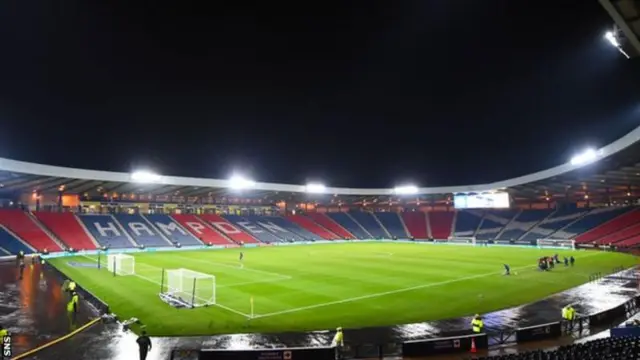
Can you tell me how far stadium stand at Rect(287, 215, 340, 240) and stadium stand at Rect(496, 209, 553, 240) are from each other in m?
32.4

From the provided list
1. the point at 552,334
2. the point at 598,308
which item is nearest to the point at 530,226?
the point at 598,308

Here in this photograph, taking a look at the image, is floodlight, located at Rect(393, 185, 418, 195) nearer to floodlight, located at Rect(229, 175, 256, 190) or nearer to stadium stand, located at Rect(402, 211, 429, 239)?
stadium stand, located at Rect(402, 211, 429, 239)

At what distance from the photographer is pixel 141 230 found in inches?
2635

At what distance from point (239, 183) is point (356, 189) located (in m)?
27.2

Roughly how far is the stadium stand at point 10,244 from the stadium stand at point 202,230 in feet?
78.4

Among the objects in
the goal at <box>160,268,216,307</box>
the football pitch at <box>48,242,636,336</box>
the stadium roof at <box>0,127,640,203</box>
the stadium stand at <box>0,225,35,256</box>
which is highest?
the stadium roof at <box>0,127,640,203</box>

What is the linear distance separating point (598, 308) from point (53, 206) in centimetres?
7279

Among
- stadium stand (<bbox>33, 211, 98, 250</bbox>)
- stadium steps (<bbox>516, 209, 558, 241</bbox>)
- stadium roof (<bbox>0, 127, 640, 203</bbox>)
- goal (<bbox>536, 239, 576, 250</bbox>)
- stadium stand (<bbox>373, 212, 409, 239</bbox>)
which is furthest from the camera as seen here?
stadium stand (<bbox>373, 212, 409, 239</bbox>)

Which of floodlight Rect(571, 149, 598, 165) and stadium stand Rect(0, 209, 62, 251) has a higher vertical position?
floodlight Rect(571, 149, 598, 165)

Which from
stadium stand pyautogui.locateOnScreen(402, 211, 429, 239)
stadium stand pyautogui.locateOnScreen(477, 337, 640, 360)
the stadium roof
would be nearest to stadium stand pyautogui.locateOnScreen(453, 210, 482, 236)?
the stadium roof

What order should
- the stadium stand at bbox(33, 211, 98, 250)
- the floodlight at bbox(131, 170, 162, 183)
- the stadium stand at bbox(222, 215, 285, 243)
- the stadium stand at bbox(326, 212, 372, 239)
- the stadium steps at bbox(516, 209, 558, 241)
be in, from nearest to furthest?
the stadium stand at bbox(33, 211, 98, 250) < the floodlight at bbox(131, 170, 162, 183) < the stadium steps at bbox(516, 209, 558, 241) < the stadium stand at bbox(222, 215, 285, 243) < the stadium stand at bbox(326, 212, 372, 239)

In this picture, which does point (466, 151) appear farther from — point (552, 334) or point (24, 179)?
point (24, 179)

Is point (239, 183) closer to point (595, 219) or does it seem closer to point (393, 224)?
point (393, 224)

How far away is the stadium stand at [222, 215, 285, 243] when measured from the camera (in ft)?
251
